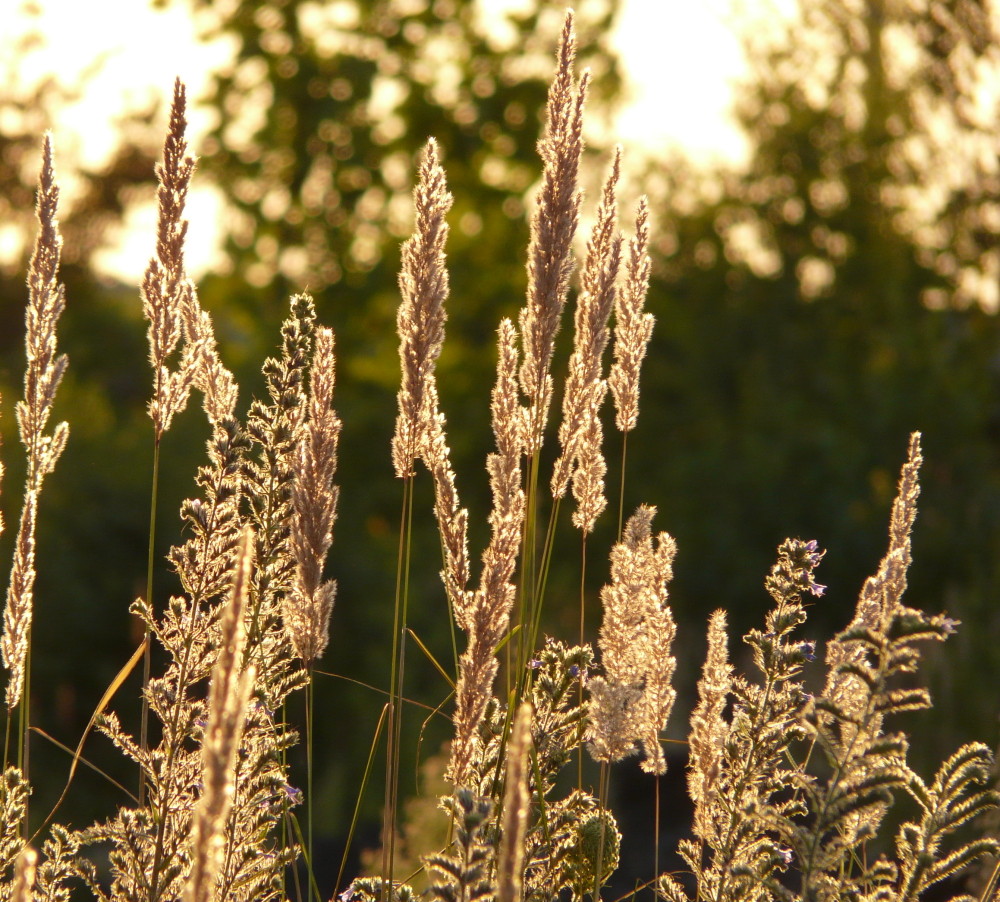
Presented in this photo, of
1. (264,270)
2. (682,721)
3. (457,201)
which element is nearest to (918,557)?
(682,721)

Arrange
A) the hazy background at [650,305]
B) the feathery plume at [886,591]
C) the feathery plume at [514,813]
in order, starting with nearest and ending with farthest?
1. the feathery plume at [514,813]
2. the feathery plume at [886,591]
3. the hazy background at [650,305]

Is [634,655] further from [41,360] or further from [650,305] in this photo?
[650,305]

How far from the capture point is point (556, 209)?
86.3 inches

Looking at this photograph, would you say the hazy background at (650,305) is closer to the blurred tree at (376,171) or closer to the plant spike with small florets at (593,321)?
the blurred tree at (376,171)

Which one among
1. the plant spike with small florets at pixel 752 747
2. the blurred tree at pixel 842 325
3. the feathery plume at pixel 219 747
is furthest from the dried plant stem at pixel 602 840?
the blurred tree at pixel 842 325

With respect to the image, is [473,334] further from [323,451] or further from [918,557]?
[323,451]

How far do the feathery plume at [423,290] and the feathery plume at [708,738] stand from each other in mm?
607

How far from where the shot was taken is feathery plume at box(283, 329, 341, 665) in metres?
1.97

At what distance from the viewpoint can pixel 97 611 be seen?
6.73m

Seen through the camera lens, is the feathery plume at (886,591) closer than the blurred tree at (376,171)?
Yes

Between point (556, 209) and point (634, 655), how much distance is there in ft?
2.51

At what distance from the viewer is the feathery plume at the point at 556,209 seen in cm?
217

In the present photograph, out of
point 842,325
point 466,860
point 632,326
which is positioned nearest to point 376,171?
point 842,325

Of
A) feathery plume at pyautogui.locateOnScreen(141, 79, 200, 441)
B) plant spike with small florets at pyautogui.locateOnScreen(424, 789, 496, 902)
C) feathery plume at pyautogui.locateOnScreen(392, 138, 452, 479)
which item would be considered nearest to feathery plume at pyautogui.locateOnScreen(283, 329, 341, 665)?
feathery plume at pyautogui.locateOnScreen(392, 138, 452, 479)
